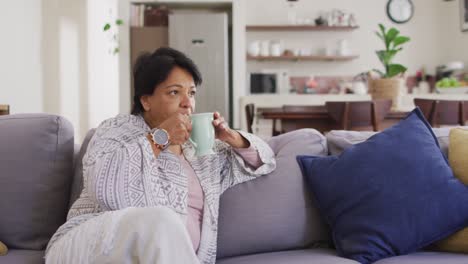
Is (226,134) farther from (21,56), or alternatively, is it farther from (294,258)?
(21,56)

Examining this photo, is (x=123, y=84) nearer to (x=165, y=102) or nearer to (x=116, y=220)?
(x=165, y=102)

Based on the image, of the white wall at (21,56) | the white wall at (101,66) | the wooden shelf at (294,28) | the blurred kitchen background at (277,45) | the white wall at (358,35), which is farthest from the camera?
the white wall at (358,35)

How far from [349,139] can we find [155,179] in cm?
74

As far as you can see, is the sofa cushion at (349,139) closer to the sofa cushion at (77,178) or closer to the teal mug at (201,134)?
the teal mug at (201,134)

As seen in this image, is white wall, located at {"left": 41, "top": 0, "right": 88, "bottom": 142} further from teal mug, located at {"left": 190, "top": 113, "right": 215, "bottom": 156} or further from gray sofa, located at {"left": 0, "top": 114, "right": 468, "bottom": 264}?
teal mug, located at {"left": 190, "top": 113, "right": 215, "bottom": 156}

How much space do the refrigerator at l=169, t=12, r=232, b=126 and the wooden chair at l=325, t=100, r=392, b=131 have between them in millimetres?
3142

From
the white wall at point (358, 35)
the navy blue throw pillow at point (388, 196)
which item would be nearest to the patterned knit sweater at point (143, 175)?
the navy blue throw pillow at point (388, 196)

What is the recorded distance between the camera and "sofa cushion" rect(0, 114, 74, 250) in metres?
1.61

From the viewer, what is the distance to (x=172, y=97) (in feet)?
5.30

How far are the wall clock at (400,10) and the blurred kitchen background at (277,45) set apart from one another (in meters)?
0.01

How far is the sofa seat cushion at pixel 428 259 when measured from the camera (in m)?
1.47

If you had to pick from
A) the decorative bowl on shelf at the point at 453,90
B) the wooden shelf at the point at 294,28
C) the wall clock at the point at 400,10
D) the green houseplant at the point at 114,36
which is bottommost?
the decorative bowl on shelf at the point at 453,90

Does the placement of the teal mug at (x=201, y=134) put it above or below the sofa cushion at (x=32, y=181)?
above

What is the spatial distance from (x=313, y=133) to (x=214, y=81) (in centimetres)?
489
